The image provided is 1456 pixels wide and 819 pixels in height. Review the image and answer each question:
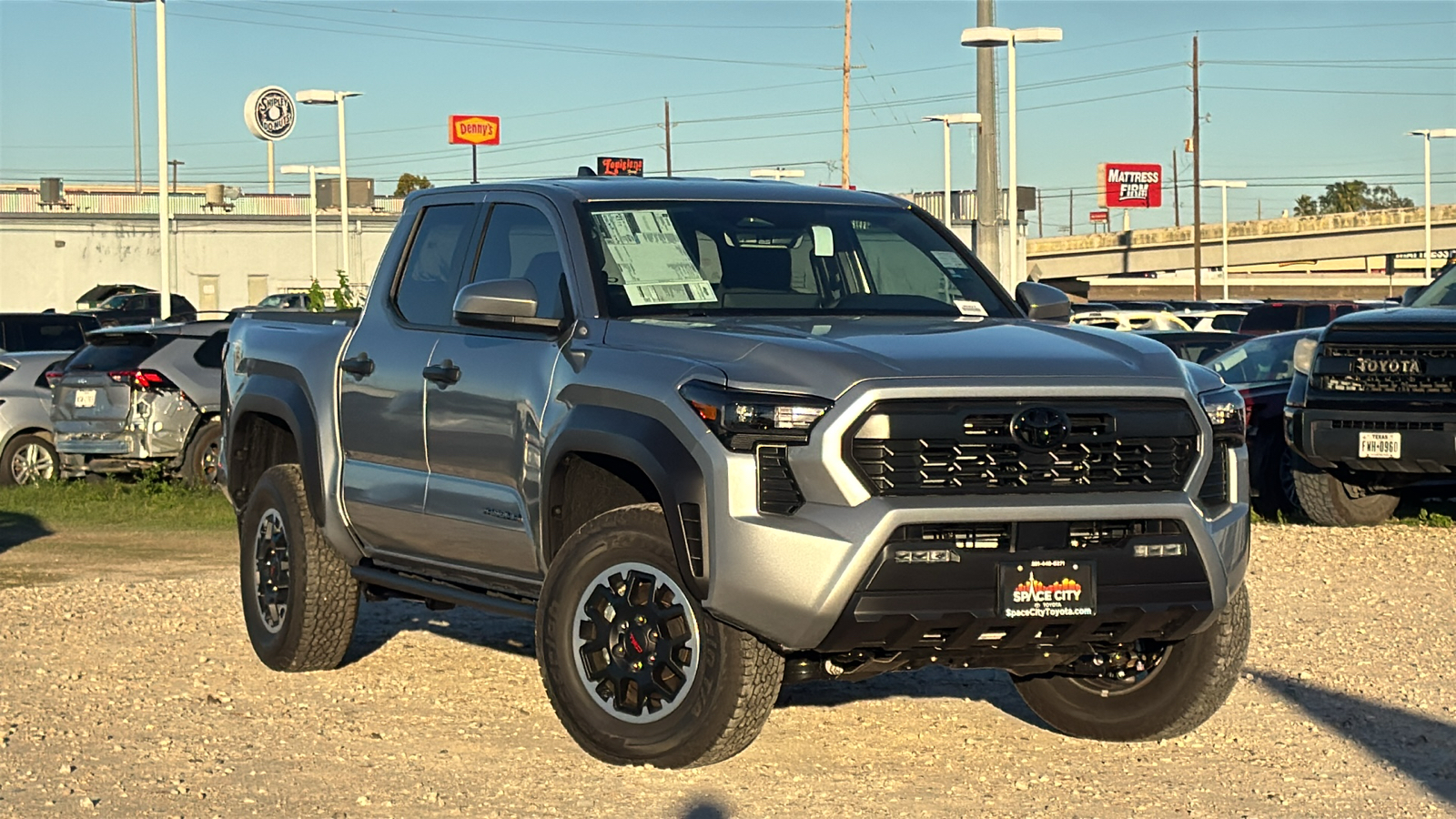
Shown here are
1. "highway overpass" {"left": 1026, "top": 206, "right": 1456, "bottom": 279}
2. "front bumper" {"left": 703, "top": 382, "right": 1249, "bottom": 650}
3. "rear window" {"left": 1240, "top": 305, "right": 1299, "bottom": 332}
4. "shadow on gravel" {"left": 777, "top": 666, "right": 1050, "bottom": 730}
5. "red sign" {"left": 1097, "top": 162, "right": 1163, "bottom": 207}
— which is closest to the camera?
"front bumper" {"left": 703, "top": 382, "right": 1249, "bottom": 650}

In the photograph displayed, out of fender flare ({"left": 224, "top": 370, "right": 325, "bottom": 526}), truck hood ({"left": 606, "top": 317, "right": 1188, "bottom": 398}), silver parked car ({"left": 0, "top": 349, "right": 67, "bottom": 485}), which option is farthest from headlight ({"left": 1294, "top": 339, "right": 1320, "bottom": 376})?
silver parked car ({"left": 0, "top": 349, "right": 67, "bottom": 485})

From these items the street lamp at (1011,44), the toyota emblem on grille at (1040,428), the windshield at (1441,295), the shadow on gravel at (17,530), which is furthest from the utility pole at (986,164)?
the toyota emblem on grille at (1040,428)

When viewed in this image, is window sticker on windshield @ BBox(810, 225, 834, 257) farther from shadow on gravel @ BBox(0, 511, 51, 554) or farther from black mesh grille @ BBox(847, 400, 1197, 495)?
shadow on gravel @ BBox(0, 511, 51, 554)

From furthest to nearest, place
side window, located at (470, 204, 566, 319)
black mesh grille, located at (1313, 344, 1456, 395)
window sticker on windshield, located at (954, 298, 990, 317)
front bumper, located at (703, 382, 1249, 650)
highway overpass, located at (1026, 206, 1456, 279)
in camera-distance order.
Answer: highway overpass, located at (1026, 206, 1456, 279), black mesh grille, located at (1313, 344, 1456, 395), window sticker on windshield, located at (954, 298, 990, 317), side window, located at (470, 204, 566, 319), front bumper, located at (703, 382, 1249, 650)

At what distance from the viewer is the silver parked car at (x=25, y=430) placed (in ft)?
64.5

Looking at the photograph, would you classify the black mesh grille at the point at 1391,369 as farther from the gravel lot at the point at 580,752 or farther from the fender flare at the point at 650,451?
the fender flare at the point at 650,451

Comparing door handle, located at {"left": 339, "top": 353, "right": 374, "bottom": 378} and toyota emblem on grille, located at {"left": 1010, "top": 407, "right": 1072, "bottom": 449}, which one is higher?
door handle, located at {"left": 339, "top": 353, "right": 374, "bottom": 378}

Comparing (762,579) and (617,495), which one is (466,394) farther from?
(762,579)

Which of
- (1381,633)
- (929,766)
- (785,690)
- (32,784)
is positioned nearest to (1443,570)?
(1381,633)

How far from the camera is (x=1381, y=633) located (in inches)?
384

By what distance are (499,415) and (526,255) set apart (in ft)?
2.49

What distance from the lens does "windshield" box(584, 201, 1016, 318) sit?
7.28 m

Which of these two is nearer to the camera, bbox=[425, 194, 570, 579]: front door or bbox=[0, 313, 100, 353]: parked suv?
bbox=[425, 194, 570, 579]: front door

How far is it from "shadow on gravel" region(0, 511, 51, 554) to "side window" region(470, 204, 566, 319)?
7916 millimetres
